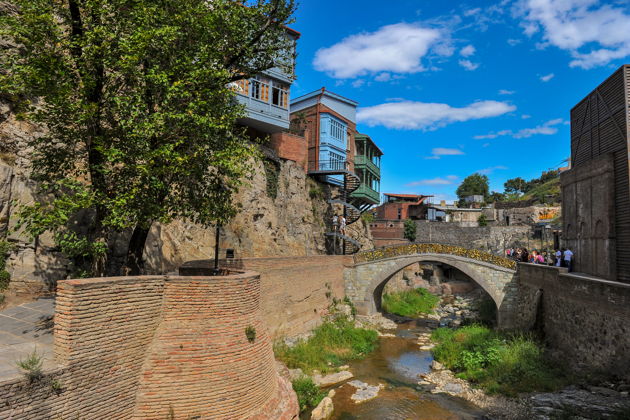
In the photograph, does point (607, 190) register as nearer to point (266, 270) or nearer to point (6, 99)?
point (266, 270)

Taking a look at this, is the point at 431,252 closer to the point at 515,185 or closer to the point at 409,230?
the point at 409,230

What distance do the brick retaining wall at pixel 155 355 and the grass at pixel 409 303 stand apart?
21.1 m

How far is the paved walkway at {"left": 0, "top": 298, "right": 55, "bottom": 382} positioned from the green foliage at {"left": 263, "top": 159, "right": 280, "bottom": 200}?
15.7m

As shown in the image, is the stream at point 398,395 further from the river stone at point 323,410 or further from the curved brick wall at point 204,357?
the curved brick wall at point 204,357

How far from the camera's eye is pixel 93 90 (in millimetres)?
8852

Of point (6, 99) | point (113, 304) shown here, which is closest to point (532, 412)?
point (113, 304)

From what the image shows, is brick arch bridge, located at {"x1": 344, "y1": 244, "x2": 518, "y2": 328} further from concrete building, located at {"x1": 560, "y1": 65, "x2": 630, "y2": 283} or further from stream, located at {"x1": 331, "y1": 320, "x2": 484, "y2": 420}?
stream, located at {"x1": 331, "y1": 320, "x2": 484, "y2": 420}

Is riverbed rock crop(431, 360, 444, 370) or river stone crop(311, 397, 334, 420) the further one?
riverbed rock crop(431, 360, 444, 370)

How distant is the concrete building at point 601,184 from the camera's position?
1608cm

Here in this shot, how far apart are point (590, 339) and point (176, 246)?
1638 cm

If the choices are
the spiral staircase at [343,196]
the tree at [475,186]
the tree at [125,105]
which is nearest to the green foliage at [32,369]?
the tree at [125,105]

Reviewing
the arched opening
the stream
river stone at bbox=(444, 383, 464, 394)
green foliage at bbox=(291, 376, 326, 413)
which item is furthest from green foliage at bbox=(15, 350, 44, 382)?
the arched opening

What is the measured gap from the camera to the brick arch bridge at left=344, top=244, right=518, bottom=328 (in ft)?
72.4

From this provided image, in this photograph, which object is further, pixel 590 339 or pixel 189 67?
pixel 590 339
